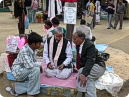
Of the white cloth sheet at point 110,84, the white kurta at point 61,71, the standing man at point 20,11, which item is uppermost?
the standing man at point 20,11

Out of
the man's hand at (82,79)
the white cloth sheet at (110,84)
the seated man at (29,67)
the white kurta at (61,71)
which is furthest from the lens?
the white kurta at (61,71)

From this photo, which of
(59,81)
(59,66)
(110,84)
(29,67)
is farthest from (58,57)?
(110,84)

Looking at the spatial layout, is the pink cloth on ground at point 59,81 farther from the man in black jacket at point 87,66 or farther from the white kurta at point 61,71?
the man in black jacket at point 87,66

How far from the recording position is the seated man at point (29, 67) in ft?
11.4

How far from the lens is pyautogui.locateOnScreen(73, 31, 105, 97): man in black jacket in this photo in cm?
339

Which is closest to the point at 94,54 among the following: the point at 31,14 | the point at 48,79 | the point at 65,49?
the point at 65,49

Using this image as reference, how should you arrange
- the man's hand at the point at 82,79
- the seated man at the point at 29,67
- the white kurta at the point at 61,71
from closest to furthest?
1. the man's hand at the point at 82,79
2. the seated man at the point at 29,67
3. the white kurta at the point at 61,71

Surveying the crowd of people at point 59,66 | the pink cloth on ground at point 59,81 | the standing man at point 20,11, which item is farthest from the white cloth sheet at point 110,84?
the standing man at point 20,11

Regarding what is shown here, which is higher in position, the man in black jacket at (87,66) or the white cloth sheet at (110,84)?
the man in black jacket at (87,66)

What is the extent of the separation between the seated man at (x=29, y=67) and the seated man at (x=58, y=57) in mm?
506

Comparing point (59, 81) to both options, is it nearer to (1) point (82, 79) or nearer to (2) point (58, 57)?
(2) point (58, 57)

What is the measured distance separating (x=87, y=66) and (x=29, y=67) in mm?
901

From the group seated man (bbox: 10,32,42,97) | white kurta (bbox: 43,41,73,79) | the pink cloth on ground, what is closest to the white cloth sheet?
the pink cloth on ground

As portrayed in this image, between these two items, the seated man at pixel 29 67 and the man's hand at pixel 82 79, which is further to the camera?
the seated man at pixel 29 67
